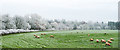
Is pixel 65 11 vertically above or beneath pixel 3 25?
above

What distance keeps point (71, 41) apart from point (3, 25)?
3.21m

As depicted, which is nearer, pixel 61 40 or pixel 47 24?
pixel 61 40

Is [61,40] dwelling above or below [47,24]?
below

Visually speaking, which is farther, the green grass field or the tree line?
the tree line

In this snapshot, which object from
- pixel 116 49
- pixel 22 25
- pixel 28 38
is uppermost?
pixel 22 25

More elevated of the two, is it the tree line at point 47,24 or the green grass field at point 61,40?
the tree line at point 47,24

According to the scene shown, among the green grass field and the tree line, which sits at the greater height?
the tree line

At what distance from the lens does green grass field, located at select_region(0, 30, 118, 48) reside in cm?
502

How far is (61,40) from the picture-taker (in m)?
5.66

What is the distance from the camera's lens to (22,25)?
6801 mm

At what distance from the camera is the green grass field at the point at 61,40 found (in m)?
5.02

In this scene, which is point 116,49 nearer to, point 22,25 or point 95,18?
point 95,18

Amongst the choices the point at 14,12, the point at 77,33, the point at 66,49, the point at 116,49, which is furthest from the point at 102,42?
A: the point at 14,12

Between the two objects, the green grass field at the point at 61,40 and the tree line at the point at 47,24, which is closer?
the green grass field at the point at 61,40
